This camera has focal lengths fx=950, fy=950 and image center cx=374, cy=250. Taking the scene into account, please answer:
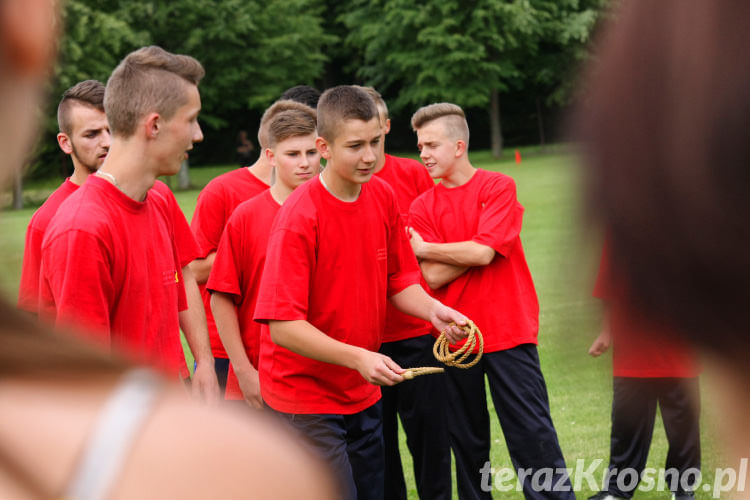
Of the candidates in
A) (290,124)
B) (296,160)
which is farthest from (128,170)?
(290,124)

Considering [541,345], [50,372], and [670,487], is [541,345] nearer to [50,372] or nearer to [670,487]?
[670,487]

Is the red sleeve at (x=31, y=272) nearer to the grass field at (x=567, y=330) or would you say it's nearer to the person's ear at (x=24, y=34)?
the grass field at (x=567, y=330)

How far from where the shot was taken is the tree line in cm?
4744

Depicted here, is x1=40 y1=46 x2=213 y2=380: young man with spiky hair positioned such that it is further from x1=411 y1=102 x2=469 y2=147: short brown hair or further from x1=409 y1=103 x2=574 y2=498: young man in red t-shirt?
x1=411 y1=102 x2=469 y2=147: short brown hair

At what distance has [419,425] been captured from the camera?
6.27 m

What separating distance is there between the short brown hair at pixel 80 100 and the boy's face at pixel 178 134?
5.05 feet

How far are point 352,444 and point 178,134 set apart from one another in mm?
1949

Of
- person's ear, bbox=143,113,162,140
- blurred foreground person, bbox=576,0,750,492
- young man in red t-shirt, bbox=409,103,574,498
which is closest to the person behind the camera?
blurred foreground person, bbox=576,0,750,492

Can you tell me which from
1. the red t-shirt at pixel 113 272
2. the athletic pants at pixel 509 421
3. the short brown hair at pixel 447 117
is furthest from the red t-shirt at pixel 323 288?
the short brown hair at pixel 447 117

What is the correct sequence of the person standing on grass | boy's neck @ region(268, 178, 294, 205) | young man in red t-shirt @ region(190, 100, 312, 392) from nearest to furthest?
the person standing on grass → boy's neck @ region(268, 178, 294, 205) → young man in red t-shirt @ region(190, 100, 312, 392)

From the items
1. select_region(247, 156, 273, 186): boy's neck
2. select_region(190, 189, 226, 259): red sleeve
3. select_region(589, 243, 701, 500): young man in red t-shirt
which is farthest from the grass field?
select_region(190, 189, 226, 259): red sleeve

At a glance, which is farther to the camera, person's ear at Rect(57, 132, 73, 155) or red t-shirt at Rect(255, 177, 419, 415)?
person's ear at Rect(57, 132, 73, 155)

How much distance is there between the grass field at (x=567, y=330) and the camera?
1223mm

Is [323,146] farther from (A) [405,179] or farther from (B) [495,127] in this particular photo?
(B) [495,127]
